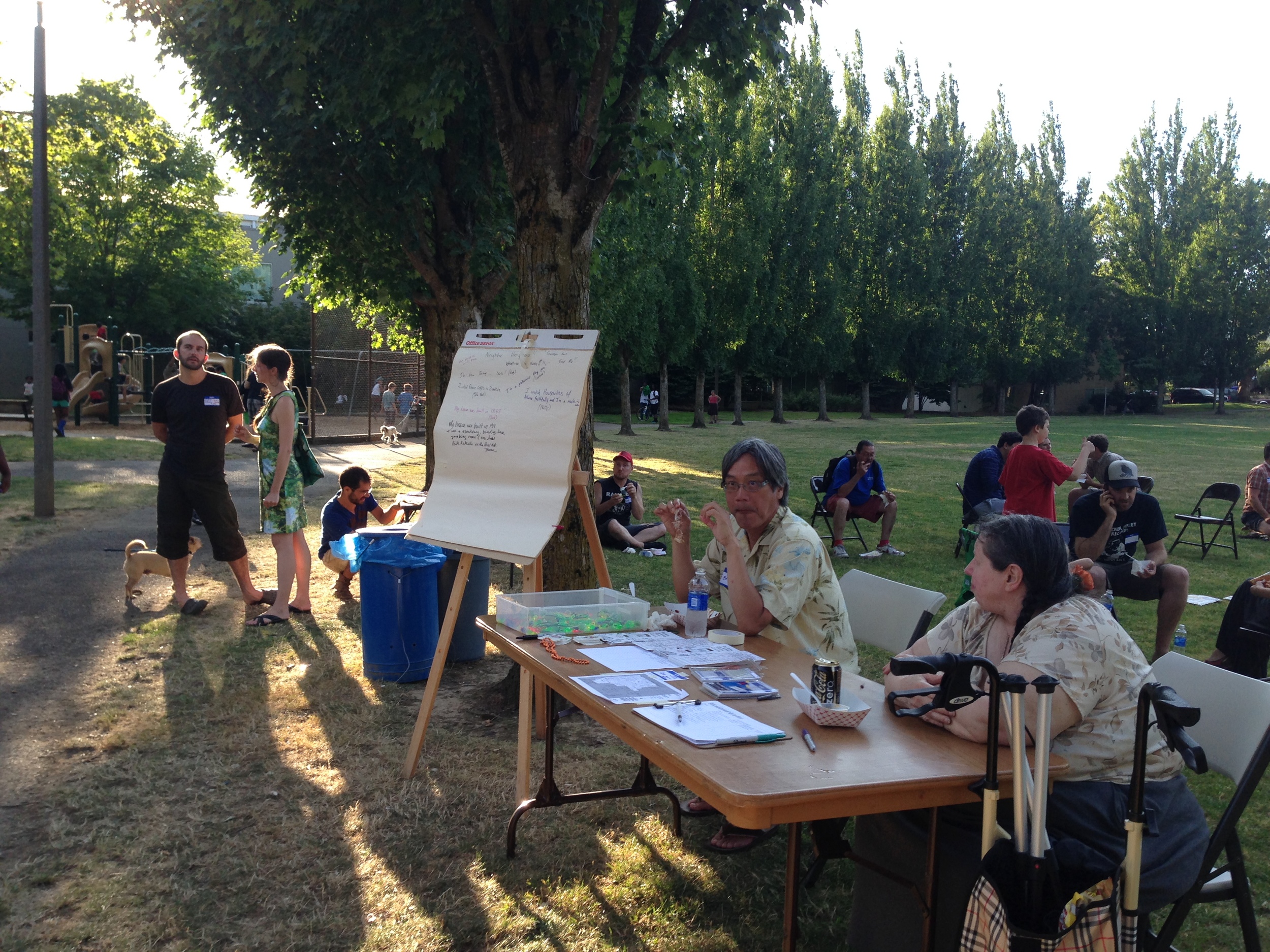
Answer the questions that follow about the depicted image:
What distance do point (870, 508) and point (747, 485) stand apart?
7443mm

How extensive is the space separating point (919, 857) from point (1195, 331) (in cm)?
5610

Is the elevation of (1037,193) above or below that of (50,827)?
above

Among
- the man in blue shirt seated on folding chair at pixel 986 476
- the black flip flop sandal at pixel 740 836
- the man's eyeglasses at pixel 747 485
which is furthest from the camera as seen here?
the man in blue shirt seated on folding chair at pixel 986 476

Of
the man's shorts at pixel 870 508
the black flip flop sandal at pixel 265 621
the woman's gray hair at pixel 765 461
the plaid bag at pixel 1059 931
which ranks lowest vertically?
the black flip flop sandal at pixel 265 621

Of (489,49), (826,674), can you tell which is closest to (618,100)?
Result: (489,49)

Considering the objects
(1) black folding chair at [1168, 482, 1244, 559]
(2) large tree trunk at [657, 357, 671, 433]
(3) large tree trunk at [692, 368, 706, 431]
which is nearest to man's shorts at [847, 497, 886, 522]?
(1) black folding chair at [1168, 482, 1244, 559]

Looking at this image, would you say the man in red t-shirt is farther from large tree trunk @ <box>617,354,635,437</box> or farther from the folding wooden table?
large tree trunk @ <box>617,354,635,437</box>

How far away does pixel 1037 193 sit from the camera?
1893 inches

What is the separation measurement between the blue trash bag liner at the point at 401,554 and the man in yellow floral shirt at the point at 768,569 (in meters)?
2.27

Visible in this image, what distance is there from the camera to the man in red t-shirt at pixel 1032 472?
7613mm

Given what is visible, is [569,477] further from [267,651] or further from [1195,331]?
[1195,331]

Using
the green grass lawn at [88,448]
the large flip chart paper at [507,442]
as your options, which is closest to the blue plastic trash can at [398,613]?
the large flip chart paper at [507,442]

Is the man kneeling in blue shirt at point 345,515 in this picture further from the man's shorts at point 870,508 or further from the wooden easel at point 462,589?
the man's shorts at point 870,508

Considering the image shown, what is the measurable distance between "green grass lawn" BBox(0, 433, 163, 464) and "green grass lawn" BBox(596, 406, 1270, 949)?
8.95 meters
